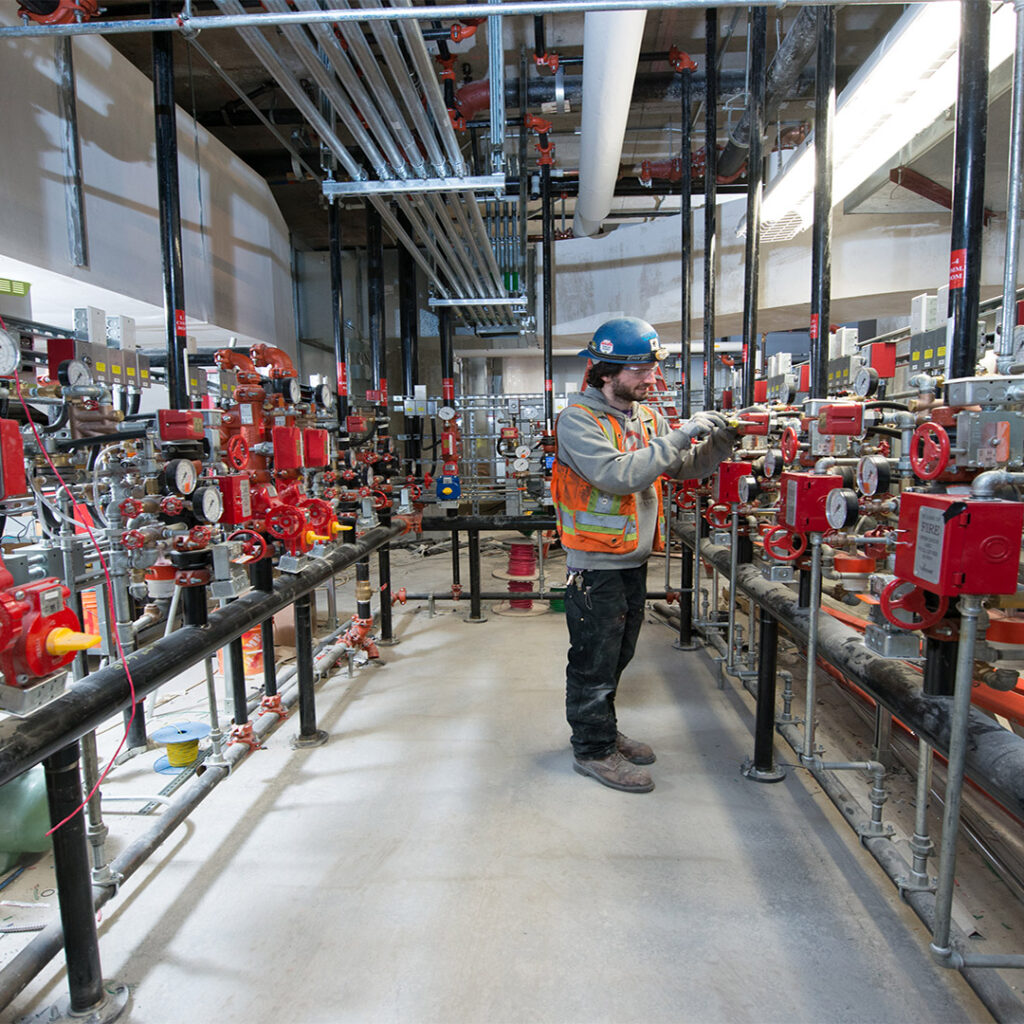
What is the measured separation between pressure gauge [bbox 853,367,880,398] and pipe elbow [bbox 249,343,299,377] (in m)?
1.93

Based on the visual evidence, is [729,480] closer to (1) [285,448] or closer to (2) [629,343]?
(2) [629,343]

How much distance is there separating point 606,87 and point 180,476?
7.24 feet

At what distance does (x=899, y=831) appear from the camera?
195 centimetres

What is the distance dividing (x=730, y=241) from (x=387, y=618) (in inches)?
158

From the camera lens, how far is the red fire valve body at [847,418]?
1672 millimetres

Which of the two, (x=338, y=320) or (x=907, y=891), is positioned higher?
(x=338, y=320)

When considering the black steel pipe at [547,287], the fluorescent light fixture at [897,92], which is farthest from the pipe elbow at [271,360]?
the black steel pipe at [547,287]

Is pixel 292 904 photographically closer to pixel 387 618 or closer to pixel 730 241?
pixel 387 618

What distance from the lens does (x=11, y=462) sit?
3.62ft

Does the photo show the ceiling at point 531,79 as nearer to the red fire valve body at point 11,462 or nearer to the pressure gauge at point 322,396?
the pressure gauge at point 322,396

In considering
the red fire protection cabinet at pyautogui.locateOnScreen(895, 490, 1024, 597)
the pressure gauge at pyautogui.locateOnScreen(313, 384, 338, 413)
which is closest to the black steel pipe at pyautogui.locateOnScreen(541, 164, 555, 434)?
the pressure gauge at pyautogui.locateOnScreen(313, 384, 338, 413)

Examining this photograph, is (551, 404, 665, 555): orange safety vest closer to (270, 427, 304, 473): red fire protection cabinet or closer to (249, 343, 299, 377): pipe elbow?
(270, 427, 304, 473): red fire protection cabinet

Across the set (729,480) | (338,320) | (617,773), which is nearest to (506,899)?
(617,773)

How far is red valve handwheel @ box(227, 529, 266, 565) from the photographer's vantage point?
2.07 metres
